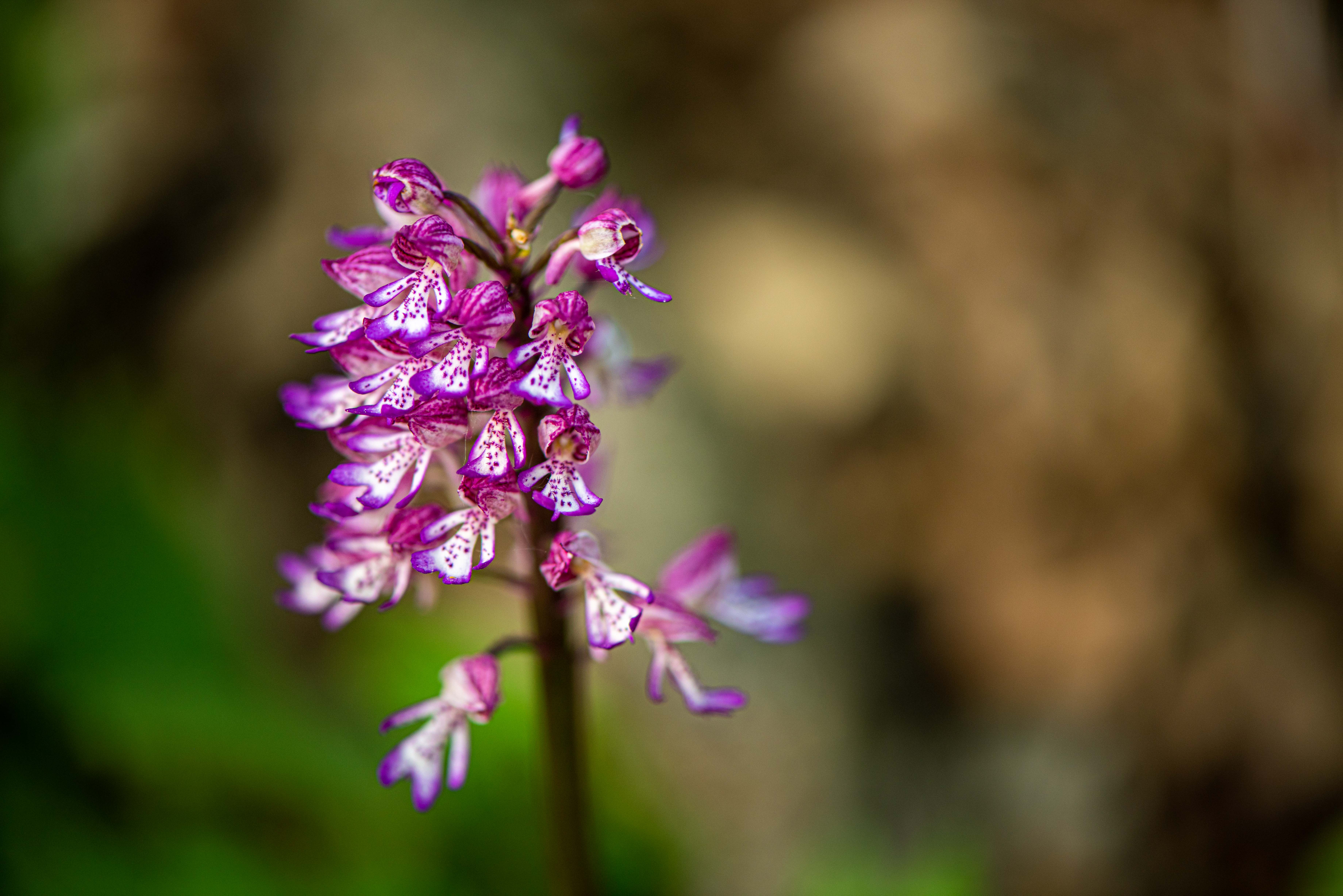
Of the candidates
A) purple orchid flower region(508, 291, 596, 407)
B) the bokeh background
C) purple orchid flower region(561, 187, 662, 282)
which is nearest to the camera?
purple orchid flower region(508, 291, 596, 407)

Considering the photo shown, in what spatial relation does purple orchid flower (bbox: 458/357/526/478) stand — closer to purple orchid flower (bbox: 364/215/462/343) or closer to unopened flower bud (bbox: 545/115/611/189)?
purple orchid flower (bbox: 364/215/462/343)

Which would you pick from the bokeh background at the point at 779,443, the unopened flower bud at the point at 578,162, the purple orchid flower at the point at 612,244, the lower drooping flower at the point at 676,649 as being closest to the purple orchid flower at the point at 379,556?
the lower drooping flower at the point at 676,649

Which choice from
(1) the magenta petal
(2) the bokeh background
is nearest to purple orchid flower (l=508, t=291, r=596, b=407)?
(1) the magenta petal

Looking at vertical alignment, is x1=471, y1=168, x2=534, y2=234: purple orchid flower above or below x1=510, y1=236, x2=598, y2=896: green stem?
above

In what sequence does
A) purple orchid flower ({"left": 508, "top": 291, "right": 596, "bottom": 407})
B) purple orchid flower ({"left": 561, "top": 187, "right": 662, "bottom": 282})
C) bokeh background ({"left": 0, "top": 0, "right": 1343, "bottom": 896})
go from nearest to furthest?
1. purple orchid flower ({"left": 508, "top": 291, "right": 596, "bottom": 407})
2. purple orchid flower ({"left": 561, "top": 187, "right": 662, "bottom": 282})
3. bokeh background ({"left": 0, "top": 0, "right": 1343, "bottom": 896})

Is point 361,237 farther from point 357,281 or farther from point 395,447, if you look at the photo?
point 395,447

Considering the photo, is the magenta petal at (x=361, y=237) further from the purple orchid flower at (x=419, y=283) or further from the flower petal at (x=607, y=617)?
the flower petal at (x=607, y=617)

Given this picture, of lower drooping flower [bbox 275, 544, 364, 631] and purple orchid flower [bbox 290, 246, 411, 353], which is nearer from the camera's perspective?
purple orchid flower [bbox 290, 246, 411, 353]
